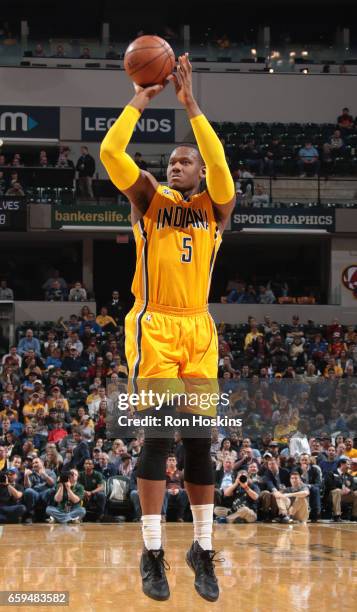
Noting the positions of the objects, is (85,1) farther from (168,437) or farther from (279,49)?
(168,437)

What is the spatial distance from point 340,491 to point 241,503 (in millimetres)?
1792

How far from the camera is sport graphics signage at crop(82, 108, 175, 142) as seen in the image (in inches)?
1180

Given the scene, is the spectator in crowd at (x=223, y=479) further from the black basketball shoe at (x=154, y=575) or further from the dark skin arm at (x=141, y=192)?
the dark skin arm at (x=141, y=192)

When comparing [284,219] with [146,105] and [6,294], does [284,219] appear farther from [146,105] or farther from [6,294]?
[146,105]

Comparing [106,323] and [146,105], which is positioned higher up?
[146,105]

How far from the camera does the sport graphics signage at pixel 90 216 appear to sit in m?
27.2

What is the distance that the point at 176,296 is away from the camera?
234 inches

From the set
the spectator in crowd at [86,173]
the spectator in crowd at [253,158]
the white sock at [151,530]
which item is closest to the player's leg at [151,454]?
the white sock at [151,530]

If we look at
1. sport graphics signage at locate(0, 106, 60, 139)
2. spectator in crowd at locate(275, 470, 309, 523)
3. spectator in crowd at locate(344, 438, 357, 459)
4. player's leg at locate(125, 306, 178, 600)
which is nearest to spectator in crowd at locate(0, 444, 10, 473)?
spectator in crowd at locate(275, 470, 309, 523)

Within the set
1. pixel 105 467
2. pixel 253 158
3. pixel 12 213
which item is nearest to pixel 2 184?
pixel 12 213

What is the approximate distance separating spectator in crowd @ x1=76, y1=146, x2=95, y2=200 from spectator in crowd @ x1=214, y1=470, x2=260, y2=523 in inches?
502

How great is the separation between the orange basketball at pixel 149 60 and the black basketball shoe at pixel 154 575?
268cm

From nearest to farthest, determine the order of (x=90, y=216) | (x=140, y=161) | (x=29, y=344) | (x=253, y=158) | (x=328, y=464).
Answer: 1. (x=328, y=464)
2. (x=29, y=344)
3. (x=90, y=216)
4. (x=140, y=161)
5. (x=253, y=158)

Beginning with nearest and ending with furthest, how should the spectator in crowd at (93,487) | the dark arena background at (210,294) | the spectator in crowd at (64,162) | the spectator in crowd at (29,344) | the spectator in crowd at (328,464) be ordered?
the dark arena background at (210,294)
the spectator in crowd at (93,487)
the spectator in crowd at (328,464)
the spectator in crowd at (29,344)
the spectator in crowd at (64,162)
